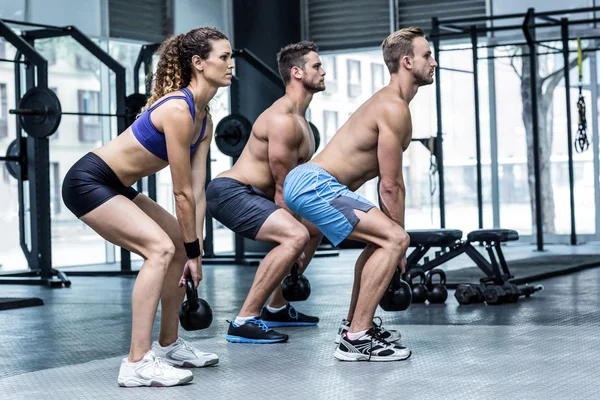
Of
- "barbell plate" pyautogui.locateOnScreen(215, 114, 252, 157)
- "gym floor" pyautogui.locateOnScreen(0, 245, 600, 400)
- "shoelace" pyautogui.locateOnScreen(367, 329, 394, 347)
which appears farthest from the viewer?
"barbell plate" pyautogui.locateOnScreen(215, 114, 252, 157)

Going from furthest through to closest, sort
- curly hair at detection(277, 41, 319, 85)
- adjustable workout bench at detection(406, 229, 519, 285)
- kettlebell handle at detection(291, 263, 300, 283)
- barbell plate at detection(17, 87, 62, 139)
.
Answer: barbell plate at detection(17, 87, 62, 139) < adjustable workout bench at detection(406, 229, 519, 285) < kettlebell handle at detection(291, 263, 300, 283) < curly hair at detection(277, 41, 319, 85)

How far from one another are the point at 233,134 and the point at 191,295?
5478 millimetres

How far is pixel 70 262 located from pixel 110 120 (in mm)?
Answer: 1449

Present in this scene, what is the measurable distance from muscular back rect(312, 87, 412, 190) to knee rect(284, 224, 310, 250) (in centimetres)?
29

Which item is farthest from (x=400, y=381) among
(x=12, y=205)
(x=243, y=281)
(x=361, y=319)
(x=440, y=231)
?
(x=12, y=205)

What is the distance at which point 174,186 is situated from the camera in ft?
9.46

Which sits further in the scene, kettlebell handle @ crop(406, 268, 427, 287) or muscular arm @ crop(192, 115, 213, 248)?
kettlebell handle @ crop(406, 268, 427, 287)

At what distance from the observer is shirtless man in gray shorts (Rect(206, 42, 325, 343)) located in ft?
12.3

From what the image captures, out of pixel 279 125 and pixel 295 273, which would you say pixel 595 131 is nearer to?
pixel 295 273

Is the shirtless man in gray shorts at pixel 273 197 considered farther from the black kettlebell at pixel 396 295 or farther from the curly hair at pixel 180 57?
the curly hair at pixel 180 57

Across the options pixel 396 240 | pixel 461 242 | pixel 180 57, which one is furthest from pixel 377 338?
pixel 461 242

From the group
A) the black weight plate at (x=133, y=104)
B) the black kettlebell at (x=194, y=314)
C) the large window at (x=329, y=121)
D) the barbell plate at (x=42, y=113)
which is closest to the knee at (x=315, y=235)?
the black kettlebell at (x=194, y=314)

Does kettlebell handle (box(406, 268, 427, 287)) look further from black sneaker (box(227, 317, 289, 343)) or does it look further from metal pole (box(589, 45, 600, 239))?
metal pole (box(589, 45, 600, 239))

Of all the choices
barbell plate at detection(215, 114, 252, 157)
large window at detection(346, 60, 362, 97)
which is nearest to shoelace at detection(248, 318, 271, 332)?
barbell plate at detection(215, 114, 252, 157)
